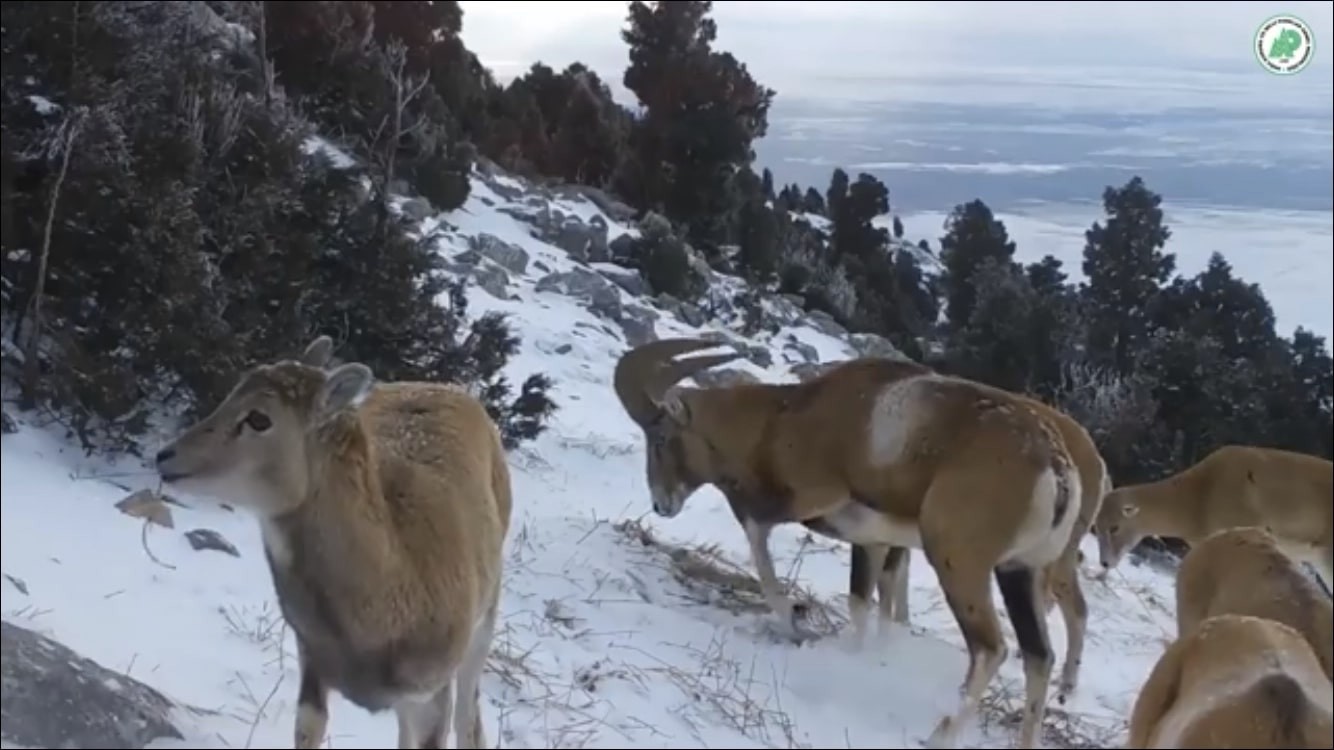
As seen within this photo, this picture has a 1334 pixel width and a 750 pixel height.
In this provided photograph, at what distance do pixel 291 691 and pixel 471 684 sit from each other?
1.94 feet

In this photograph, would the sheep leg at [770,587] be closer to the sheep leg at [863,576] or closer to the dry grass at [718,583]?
the dry grass at [718,583]

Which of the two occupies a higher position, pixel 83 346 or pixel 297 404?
pixel 297 404

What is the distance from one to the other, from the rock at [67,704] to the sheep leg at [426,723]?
1.88 ft

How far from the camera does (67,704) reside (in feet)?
12.1

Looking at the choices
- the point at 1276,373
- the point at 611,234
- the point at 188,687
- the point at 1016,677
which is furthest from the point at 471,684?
the point at 611,234

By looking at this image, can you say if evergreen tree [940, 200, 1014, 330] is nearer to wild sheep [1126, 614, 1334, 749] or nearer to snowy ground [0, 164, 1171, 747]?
snowy ground [0, 164, 1171, 747]

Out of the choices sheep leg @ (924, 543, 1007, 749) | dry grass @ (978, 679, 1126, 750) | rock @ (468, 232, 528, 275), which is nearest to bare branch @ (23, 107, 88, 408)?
sheep leg @ (924, 543, 1007, 749)

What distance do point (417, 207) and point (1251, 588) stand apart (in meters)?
13.5

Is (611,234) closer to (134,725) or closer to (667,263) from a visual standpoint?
(667,263)

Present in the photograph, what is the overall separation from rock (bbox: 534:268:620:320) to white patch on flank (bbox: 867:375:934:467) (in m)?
10.3

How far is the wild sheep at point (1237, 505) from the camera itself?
28.6 ft

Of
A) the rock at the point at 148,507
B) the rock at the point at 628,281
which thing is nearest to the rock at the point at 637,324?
the rock at the point at 628,281

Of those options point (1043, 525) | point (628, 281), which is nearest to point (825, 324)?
point (628, 281)

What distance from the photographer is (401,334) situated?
34.6 feet
